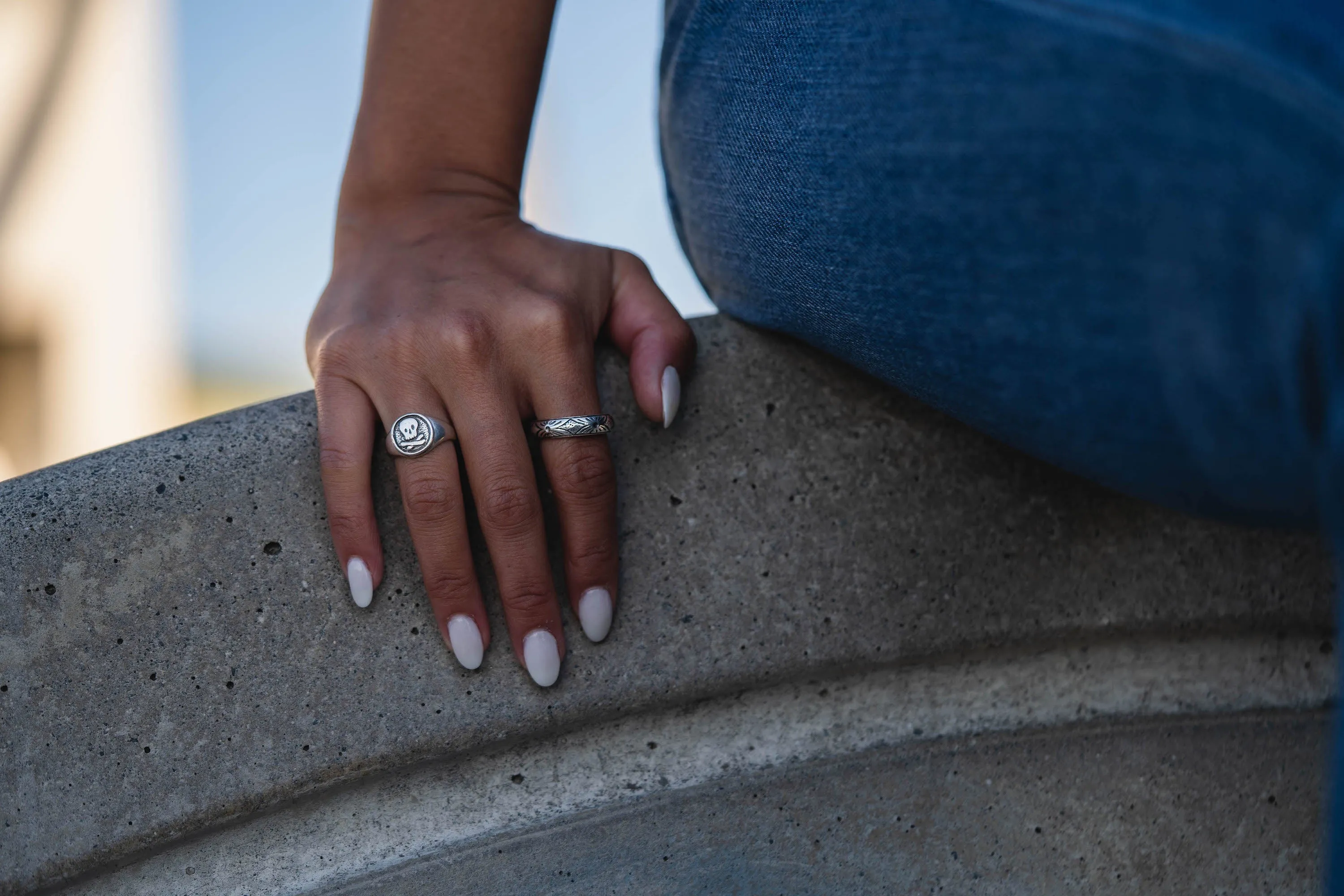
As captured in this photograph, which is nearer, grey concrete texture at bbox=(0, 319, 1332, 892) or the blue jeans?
the blue jeans

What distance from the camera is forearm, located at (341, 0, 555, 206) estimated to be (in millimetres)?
812

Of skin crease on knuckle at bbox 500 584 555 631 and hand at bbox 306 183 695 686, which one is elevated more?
hand at bbox 306 183 695 686

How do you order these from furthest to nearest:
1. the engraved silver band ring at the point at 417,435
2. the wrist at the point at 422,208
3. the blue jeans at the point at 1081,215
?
the wrist at the point at 422,208, the engraved silver band ring at the point at 417,435, the blue jeans at the point at 1081,215

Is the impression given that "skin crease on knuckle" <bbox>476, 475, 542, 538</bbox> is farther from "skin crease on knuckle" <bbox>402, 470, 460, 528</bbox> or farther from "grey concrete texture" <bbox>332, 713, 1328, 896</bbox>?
"grey concrete texture" <bbox>332, 713, 1328, 896</bbox>

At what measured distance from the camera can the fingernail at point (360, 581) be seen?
76cm

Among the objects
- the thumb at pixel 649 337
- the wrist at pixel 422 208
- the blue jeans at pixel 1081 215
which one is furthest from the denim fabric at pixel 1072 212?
the wrist at pixel 422 208

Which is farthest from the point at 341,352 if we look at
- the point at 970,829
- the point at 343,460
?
the point at 970,829

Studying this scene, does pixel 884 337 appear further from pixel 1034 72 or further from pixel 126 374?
pixel 126 374

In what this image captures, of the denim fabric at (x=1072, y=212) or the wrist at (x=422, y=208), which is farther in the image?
the wrist at (x=422, y=208)

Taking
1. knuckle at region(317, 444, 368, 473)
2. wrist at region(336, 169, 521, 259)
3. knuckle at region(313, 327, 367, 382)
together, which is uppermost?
wrist at region(336, 169, 521, 259)

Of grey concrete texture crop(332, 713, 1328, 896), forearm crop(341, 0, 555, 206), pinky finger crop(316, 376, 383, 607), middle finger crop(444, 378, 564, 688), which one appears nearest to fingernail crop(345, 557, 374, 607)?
pinky finger crop(316, 376, 383, 607)

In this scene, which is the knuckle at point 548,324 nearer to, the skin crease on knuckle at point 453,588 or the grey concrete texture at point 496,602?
the grey concrete texture at point 496,602

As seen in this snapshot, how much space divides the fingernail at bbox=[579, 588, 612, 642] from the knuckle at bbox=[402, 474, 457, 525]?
14 centimetres

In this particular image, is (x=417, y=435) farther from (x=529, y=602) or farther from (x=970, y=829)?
(x=970, y=829)
